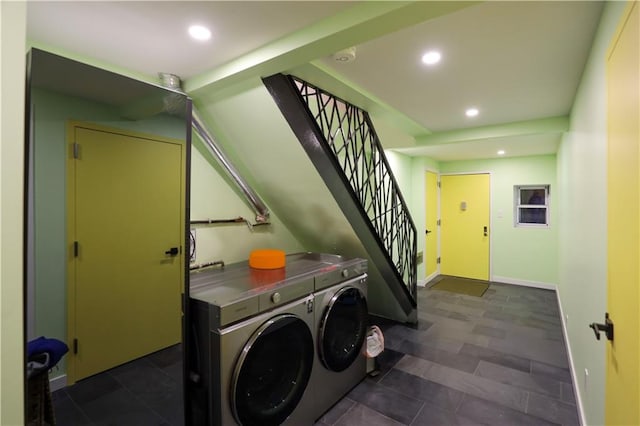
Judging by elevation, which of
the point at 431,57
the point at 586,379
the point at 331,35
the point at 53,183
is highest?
the point at 431,57

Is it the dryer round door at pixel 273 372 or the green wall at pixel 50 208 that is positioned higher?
the green wall at pixel 50 208

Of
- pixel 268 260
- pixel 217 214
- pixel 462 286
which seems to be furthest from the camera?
pixel 462 286

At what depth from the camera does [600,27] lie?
1470 mm

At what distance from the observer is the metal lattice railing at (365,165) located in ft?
7.50

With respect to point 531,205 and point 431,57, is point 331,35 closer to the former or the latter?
point 431,57

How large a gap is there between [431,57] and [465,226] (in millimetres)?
4480

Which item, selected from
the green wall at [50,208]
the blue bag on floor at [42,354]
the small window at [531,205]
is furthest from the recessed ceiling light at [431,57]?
the small window at [531,205]

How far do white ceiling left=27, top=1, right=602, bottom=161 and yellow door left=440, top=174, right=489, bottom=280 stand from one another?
3158 millimetres

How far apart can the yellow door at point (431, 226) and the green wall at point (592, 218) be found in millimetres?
3070

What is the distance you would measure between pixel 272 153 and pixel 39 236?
1.46 meters

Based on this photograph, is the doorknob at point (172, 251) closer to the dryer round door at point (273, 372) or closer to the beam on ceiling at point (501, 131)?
the dryer round door at point (273, 372)

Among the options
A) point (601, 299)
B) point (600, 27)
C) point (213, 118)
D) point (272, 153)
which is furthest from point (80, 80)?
point (601, 299)

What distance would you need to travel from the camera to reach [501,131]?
332cm

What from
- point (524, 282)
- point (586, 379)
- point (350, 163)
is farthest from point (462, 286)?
point (350, 163)
